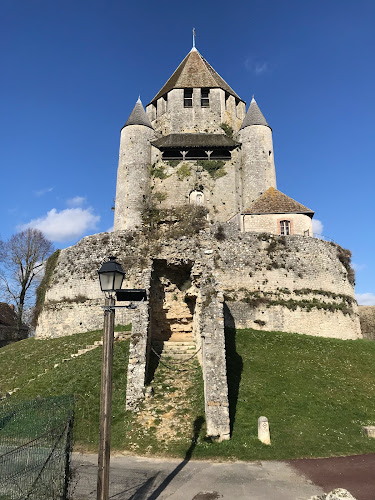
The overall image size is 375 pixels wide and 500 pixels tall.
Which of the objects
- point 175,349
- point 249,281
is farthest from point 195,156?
point 175,349

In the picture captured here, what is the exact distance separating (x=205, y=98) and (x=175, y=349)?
101ft

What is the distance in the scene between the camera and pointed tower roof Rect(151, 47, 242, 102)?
Answer: 39.1 m

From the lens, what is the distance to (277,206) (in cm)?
2828

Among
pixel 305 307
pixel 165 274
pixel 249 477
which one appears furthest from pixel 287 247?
pixel 249 477

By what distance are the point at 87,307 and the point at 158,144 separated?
19.3 m

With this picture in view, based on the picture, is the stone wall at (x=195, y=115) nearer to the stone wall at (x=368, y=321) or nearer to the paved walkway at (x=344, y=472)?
the stone wall at (x=368, y=321)

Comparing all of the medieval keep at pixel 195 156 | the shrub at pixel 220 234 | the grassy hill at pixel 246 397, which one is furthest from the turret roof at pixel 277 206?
the grassy hill at pixel 246 397

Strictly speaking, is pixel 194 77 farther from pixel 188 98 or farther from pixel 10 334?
pixel 10 334

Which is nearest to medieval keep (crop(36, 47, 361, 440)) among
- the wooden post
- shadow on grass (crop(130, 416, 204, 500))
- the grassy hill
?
shadow on grass (crop(130, 416, 204, 500))

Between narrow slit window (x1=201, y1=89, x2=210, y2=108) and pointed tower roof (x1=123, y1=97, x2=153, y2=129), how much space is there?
6365 millimetres

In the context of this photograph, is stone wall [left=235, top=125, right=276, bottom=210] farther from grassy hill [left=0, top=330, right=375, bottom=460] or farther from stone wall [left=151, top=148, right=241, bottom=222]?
grassy hill [left=0, top=330, right=375, bottom=460]

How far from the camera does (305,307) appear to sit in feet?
74.0

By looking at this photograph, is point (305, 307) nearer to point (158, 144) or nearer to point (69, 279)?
point (69, 279)

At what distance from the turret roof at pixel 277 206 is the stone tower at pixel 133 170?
1060 cm
